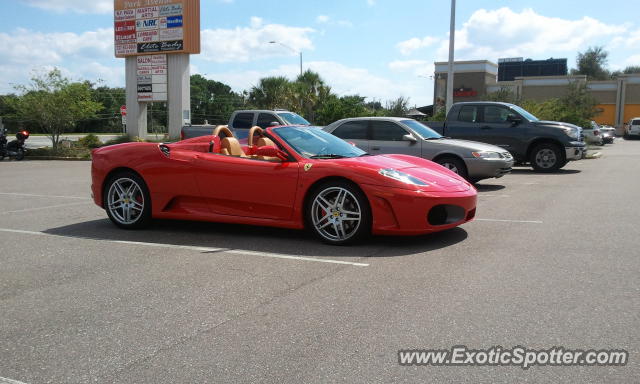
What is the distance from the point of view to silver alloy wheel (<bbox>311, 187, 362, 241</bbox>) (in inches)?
231

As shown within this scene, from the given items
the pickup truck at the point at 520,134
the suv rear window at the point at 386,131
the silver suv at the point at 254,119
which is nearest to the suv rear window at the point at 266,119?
the silver suv at the point at 254,119

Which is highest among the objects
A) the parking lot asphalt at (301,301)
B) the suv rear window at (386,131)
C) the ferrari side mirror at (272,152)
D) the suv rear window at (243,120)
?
the suv rear window at (243,120)

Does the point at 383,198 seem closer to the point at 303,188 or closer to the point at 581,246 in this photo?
the point at 303,188

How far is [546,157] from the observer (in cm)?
1496

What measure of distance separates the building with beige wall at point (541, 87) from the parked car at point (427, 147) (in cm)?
5515

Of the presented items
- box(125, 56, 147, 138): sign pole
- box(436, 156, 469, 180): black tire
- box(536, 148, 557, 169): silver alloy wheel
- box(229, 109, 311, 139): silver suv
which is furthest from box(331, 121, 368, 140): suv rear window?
box(125, 56, 147, 138): sign pole

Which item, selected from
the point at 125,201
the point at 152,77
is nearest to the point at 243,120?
the point at 125,201

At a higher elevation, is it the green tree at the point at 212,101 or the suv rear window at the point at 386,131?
the green tree at the point at 212,101

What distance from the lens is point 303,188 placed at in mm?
5996

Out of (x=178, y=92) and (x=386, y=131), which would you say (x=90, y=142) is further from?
(x=386, y=131)

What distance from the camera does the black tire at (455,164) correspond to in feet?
36.4

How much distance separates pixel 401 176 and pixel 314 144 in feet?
3.92

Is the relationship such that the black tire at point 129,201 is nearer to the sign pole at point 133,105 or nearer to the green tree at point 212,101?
the sign pole at point 133,105

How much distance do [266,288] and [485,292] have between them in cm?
168
